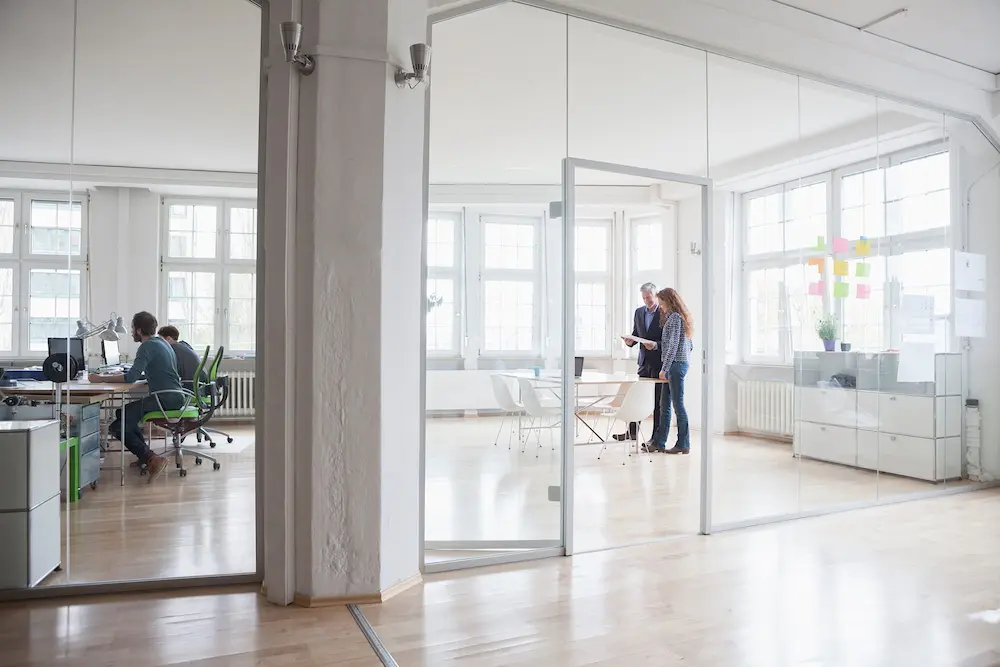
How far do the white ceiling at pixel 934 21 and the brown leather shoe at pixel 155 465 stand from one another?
4946mm

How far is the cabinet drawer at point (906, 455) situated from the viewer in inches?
223

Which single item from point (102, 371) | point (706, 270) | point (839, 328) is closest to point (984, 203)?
point (839, 328)

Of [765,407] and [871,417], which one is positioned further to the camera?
[765,407]

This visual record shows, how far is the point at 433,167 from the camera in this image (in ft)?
12.3

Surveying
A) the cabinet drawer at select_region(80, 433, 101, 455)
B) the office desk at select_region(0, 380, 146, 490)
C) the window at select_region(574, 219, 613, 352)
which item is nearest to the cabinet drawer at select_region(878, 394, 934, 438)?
the window at select_region(574, 219, 613, 352)

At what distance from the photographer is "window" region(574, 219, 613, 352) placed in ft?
13.7

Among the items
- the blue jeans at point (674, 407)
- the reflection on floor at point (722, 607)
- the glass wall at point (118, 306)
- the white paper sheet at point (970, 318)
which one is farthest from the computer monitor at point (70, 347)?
the white paper sheet at point (970, 318)

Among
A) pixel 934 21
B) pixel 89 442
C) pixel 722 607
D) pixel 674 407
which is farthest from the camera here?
pixel 674 407

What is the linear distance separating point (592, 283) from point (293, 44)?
2.28 metres

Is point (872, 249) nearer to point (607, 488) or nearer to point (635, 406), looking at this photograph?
point (635, 406)

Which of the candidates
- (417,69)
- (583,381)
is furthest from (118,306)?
(583,381)

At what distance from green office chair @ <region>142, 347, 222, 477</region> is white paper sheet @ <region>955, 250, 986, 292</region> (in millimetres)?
6058

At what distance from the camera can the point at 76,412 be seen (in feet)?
11.4

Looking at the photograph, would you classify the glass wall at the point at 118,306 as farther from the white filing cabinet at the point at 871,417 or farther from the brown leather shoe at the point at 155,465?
the white filing cabinet at the point at 871,417
